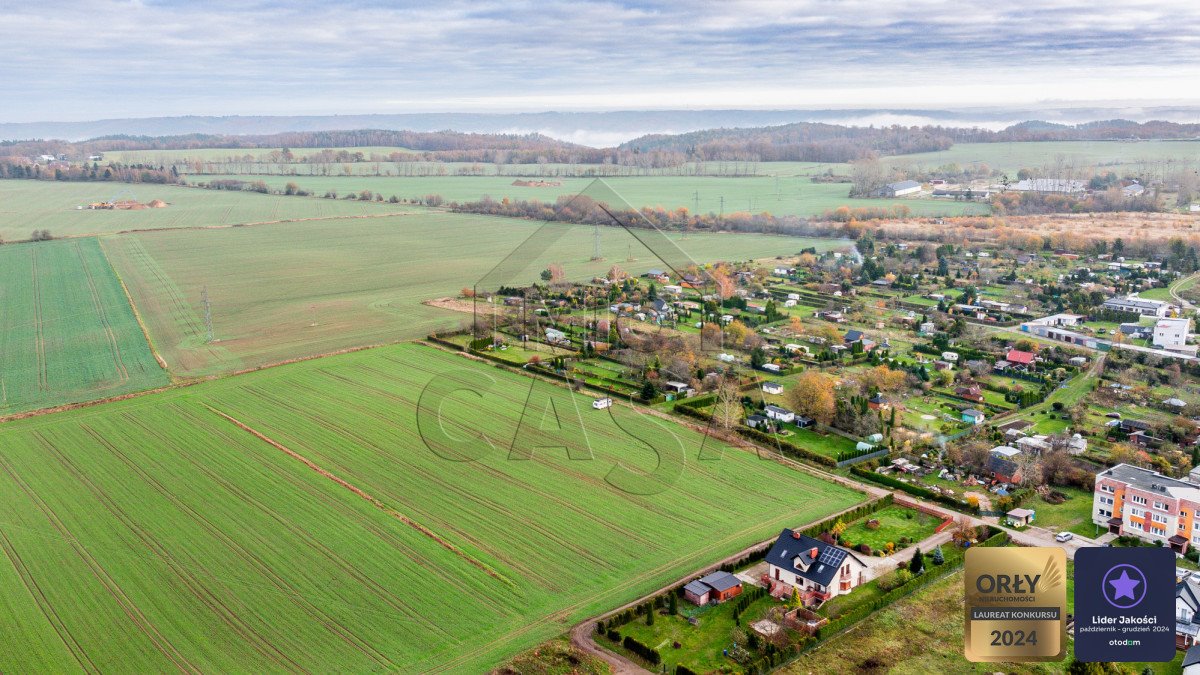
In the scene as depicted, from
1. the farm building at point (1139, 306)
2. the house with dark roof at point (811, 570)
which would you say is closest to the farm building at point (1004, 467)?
the house with dark roof at point (811, 570)

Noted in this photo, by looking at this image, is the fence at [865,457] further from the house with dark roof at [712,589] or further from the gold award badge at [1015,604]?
the gold award badge at [1015,604]

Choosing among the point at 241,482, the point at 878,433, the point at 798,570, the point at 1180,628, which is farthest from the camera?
the point at 878,433

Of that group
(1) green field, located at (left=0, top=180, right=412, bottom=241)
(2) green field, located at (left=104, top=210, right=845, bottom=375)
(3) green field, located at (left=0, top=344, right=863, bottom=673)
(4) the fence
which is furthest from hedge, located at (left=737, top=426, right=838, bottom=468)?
(1) green field, located at (left=0, top=180, right=412, bottom=241)

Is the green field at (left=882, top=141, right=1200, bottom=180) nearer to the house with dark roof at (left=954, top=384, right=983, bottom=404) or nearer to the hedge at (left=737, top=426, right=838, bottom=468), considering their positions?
the house with dark roof at (left=954, top=384, right=983, bottom=404)

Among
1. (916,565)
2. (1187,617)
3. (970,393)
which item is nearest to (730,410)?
(916,565)

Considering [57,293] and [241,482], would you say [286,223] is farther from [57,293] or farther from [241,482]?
[241,482]

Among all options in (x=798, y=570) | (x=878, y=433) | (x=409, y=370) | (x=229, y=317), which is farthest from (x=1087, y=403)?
(x=229, y=317)

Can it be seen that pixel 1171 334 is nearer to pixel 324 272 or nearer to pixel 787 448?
pixel 787 448
